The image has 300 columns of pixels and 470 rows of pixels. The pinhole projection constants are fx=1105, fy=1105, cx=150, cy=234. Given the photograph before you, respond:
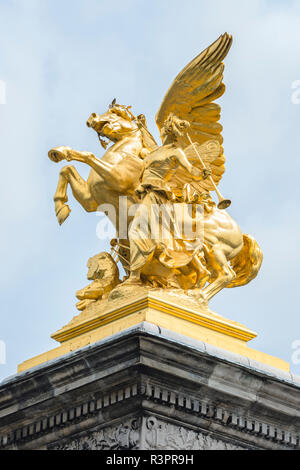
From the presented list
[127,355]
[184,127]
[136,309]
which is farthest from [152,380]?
A: [184,127]

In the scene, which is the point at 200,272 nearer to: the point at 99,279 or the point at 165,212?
the point at 165,212

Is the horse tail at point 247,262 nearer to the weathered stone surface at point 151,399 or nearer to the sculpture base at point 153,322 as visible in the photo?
the sculpture base at point 153,322

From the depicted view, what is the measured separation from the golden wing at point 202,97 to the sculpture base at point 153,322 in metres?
2.38

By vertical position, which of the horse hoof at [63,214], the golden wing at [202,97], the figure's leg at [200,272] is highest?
the golden wing at [202,97]

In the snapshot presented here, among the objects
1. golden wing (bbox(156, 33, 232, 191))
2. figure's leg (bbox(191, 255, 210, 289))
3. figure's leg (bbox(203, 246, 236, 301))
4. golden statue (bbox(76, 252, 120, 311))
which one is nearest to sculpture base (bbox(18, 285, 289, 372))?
golden statue (bbox(76, 252, 120, 311))

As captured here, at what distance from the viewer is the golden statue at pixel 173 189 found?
14734 mm

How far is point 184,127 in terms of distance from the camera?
15281 millimetres

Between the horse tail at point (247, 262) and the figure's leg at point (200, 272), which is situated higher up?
the horse tail at point (247, 262)

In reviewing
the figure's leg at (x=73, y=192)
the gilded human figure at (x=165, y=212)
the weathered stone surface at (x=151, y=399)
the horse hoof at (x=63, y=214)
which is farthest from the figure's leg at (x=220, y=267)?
the horse hoof at (x=63, y=214)

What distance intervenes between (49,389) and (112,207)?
3257 mm

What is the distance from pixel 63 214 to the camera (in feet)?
52.2

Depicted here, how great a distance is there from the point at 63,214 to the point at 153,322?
3086mm

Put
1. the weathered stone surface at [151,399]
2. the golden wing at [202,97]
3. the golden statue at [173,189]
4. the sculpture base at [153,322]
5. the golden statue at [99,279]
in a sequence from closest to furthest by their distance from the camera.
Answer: the weathered stone surface at [151,399]
the sculpture base at [153,322]
the golden statue at [173,189]
the golden statue at [99,279]
the golden wing at [202,97]
